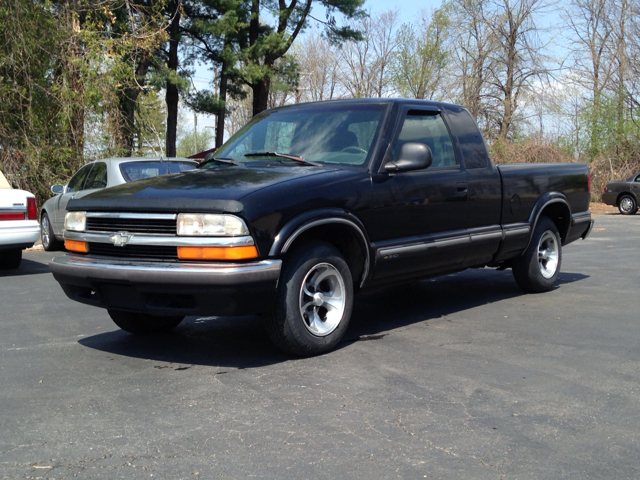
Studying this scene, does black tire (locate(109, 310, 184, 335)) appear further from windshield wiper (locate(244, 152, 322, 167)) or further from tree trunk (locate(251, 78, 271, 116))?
tree trunk (locate(251, 78, 271, 116))

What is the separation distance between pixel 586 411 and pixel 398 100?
310 cm

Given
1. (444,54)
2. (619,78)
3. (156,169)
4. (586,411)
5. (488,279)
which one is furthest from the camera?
(444,54)

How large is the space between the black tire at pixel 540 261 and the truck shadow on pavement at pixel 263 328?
9.5 inches

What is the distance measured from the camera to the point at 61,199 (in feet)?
41.6

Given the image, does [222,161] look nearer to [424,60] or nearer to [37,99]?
[37,99]

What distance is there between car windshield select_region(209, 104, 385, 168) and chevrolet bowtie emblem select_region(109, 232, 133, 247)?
142 centimetres

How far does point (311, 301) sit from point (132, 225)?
1.32 m

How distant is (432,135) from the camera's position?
21.1 ft

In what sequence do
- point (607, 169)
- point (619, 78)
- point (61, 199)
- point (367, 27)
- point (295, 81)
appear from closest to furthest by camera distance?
point (61, 199) < point (295, 81) < point (607, 169) < point (619, 78) < point (367, 27)

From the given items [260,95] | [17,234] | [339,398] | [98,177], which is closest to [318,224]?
[339,398]

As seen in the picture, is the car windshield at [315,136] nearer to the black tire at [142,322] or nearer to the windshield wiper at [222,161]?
the windshield wiper at [222,161]

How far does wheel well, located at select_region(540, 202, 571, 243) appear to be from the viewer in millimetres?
7953

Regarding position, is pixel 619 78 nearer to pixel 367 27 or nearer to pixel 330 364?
pixel 367 27

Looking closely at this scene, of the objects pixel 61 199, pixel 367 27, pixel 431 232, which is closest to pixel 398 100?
pixel 431 232
